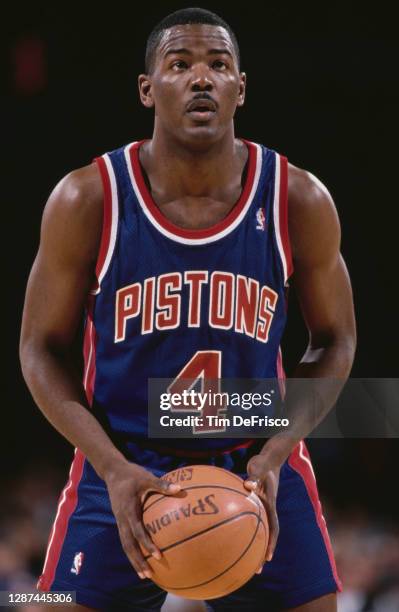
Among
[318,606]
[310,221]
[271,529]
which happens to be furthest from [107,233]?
[318,606]

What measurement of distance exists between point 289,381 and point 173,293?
49 centimetres

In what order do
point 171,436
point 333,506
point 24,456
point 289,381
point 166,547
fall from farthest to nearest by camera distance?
point 24,456 → point 333,506 → point 289,381 → point 171,436 → point 166,547

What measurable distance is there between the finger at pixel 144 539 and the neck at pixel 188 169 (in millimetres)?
1045

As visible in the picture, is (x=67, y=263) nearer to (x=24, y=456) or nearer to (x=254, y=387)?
(x=254, y=387)

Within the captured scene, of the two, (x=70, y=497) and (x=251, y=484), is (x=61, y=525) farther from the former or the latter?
(x=251, y=484)

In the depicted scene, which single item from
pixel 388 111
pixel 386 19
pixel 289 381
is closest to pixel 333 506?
pixel 388 111

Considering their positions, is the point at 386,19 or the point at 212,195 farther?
the point at 386,19

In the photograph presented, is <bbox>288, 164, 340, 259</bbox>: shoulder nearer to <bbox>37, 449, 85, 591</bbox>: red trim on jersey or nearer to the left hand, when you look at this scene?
the left hand

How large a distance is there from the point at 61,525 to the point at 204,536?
67cm

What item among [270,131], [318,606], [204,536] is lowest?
[318,606]

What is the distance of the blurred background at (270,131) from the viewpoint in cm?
741

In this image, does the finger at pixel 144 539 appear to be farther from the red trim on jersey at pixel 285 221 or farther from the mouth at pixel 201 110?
the mouth at pixel 201 110

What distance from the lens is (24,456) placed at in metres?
7.94

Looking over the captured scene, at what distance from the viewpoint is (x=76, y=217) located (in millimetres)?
3104
